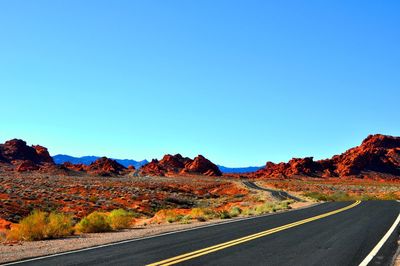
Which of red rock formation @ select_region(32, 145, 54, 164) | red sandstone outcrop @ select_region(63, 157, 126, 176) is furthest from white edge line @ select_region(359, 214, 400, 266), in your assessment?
red rock formation @ select_region(32, 145, 54, 164)

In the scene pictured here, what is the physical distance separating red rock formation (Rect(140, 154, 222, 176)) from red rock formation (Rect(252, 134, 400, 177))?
20456mm

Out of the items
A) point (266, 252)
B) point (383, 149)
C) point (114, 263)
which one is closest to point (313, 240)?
point (266, 252)

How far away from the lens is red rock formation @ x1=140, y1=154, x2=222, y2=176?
155 metres

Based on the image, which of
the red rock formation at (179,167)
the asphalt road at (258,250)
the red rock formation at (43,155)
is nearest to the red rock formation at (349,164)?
the red rock formation at (179,167)

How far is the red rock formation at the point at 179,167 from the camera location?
508 feet

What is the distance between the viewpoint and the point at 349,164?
151 meters

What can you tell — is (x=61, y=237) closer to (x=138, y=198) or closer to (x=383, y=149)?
(x=138, y=198)

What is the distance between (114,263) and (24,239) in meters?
7.43

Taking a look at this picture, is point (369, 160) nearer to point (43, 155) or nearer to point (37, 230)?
point (43, 155)

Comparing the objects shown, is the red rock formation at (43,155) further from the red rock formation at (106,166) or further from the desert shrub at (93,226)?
the desert shrub at (93,226)

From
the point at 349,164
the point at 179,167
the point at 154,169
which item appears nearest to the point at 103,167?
the point at 154,169

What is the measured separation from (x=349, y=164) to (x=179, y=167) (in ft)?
231

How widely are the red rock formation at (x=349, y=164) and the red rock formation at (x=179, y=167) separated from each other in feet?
67.1

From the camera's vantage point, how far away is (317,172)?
152750mm
